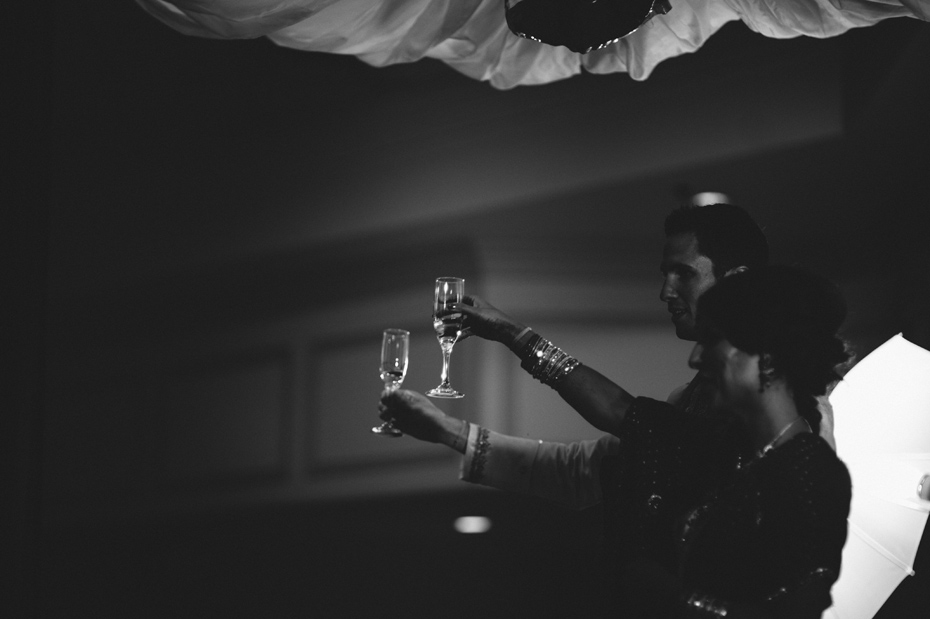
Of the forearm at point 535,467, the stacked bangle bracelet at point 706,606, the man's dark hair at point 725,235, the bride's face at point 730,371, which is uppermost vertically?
the man's dark hair at point 725,235

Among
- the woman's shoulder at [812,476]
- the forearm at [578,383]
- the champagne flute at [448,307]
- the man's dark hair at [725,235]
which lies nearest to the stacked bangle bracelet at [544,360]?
the forearm at [578,383]

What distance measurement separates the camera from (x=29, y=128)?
72.3 inches

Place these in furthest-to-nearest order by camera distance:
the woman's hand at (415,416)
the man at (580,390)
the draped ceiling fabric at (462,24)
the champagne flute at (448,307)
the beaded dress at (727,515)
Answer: the woman's hand at (415,416), the champagne flute at (448,307), the man at (580,390), the draped ceiling fabric at (462,24), the beaded dress at (727,515)

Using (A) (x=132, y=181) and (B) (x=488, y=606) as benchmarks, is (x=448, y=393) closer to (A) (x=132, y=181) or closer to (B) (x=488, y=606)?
(B) (x=488, y=606)

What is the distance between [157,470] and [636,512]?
199 cm

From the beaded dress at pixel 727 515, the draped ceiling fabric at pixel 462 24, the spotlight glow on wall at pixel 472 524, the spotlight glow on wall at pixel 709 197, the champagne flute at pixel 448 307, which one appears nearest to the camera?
the beaded dress at pixel 727 515

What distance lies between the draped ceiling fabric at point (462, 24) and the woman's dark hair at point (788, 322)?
62cm

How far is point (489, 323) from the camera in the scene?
183cm

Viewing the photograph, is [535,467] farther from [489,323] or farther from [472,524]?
[472,524]

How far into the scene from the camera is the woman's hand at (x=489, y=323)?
1.81 metres

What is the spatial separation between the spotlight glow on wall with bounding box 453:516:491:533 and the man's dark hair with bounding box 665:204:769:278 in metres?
1.70

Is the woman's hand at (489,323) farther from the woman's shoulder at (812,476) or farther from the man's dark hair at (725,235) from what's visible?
the woman's shoulder at (812,476)

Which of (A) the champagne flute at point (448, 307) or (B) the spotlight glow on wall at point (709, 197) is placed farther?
(B) the spotlight glow on wall at point (709, 197)

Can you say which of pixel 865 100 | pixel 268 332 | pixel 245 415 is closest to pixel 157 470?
pixel 245 415
